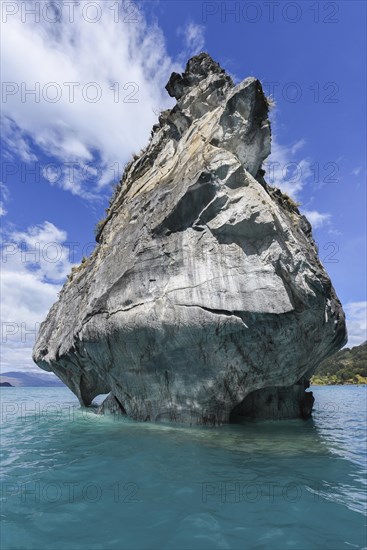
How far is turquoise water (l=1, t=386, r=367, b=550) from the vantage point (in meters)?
5.29

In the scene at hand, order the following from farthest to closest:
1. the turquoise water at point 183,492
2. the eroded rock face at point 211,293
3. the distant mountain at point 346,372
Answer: the distant mountain at point 346,372 → the eroded rock face at point 211,293 → the turquoise water at point 183,492

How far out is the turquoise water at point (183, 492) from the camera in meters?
5.29

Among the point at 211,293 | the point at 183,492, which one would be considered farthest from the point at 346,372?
the point at 183,492

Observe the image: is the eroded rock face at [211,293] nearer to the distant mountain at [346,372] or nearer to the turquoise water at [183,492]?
the turquoise water at [183,492]

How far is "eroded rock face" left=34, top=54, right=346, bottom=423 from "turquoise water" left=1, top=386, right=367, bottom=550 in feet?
8.68

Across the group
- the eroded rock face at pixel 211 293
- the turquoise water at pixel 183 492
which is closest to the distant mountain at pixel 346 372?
the eroded rock face at pixel 211 293

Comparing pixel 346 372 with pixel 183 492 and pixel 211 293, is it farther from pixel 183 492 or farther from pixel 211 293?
pixel 183 492

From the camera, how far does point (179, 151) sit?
18188mm

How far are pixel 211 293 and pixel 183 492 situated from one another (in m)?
7.37

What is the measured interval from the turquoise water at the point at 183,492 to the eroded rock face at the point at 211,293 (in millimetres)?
2645

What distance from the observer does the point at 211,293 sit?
43.7 feet

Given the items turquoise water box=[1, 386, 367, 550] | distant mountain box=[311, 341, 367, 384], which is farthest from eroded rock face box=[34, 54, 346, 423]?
distant mountain box=[311, 341, 367, 384]

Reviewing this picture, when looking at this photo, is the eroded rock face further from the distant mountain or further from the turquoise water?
the distant mountain

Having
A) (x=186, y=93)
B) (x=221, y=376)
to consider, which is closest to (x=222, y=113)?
(x=186, y=93)
